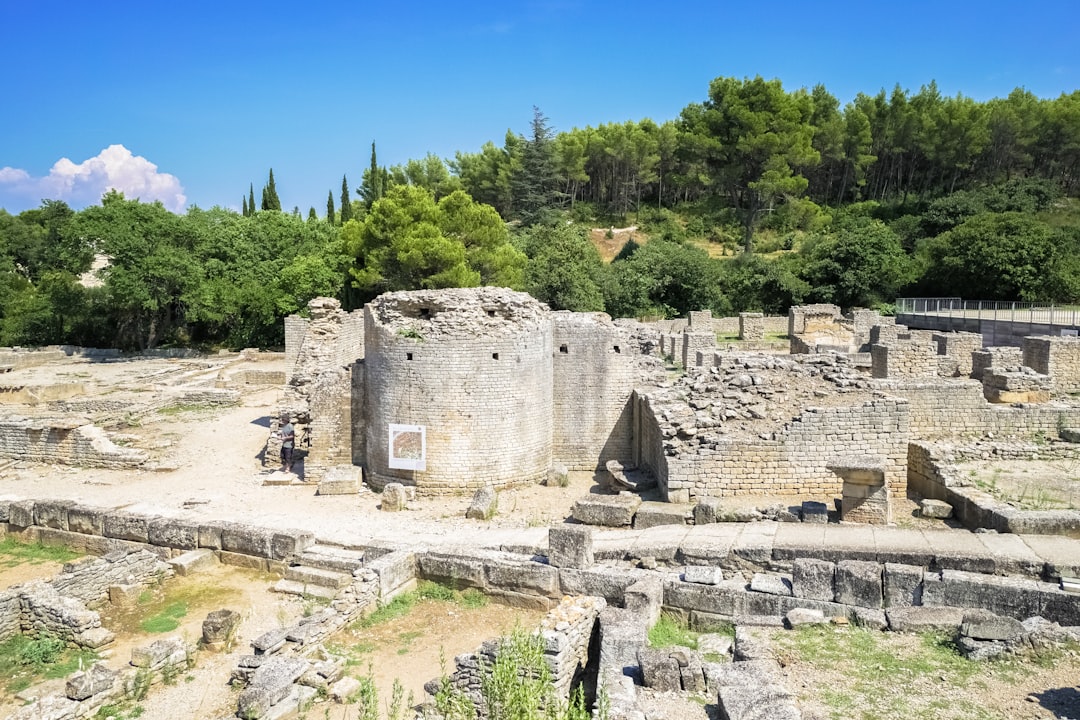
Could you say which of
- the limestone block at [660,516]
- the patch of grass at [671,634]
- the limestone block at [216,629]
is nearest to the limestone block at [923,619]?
the patch of grass at [671,634]

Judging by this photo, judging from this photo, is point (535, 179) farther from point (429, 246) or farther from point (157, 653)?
point (157, 653)

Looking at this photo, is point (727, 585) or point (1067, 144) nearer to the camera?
point (727, 585)

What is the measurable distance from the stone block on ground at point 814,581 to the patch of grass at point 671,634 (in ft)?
3.90

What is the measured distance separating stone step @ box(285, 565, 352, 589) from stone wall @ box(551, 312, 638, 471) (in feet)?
19.6

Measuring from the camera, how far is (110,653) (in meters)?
8.55

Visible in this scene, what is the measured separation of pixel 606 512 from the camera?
37.2ft

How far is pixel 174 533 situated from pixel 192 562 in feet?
2.95

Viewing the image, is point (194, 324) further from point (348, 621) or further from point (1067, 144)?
point (1067, 144)

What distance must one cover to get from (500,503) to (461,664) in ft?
21.2

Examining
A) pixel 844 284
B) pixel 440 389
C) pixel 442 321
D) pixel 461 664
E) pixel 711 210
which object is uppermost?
pixel 711 210

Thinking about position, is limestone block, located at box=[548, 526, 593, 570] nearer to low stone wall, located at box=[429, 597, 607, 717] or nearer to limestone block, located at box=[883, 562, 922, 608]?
low stone wall, located at box=[429, 597, 607, 717]

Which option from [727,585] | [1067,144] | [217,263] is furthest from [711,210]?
[727,585]

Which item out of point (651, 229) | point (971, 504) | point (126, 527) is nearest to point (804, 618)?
point (971, 504)

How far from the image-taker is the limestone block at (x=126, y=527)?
11.8m
